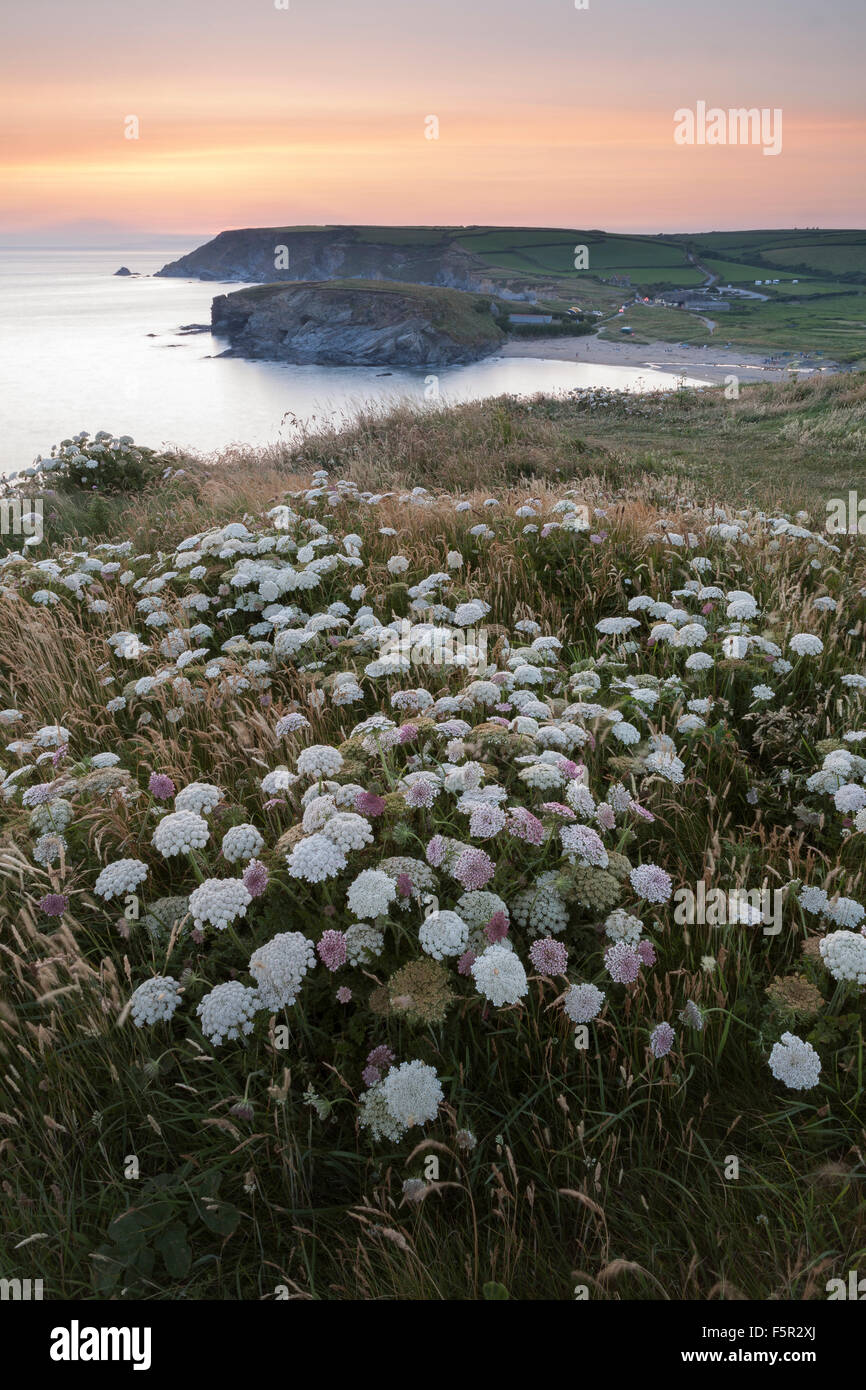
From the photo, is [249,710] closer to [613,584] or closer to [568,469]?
[613,584]

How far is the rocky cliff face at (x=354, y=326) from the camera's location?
4764 inches

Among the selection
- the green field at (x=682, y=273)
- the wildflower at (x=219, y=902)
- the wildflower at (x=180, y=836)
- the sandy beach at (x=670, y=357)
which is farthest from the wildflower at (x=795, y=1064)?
the green field at (x=682, y=273)

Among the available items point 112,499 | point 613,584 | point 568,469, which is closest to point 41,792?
point 613,584

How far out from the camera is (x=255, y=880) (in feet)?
8.44

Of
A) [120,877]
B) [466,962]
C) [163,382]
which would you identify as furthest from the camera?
[163,382]

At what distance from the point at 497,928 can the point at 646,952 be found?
0.56 metres

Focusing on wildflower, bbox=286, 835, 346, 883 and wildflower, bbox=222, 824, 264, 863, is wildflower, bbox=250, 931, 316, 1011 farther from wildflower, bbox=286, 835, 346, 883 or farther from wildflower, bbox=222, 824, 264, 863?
wildflower, bbox=222, 824, 264, 863

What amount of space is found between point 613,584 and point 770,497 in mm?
9696

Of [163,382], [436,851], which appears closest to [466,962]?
[436,851]

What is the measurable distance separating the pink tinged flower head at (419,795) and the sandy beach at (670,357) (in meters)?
51.9

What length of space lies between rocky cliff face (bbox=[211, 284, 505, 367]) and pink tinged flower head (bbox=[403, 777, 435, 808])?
123793 mm

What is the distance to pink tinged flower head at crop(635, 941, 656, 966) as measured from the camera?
252 cm
